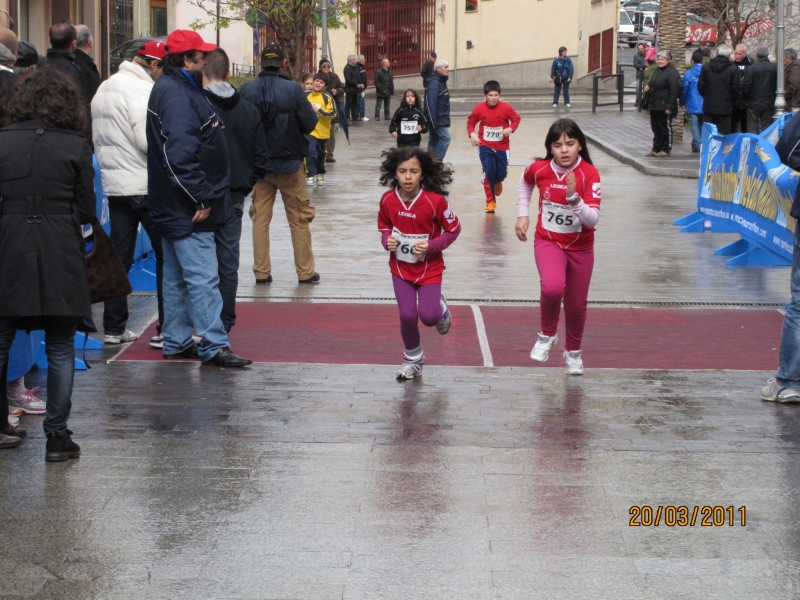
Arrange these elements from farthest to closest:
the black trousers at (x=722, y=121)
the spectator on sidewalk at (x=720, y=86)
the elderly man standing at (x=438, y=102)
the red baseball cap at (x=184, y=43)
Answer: the black trousers at (x=722, y=121), the spectator on sidewalk at (x=720, y=86), the elderly man standing at (x=438, y=102), the red baseball cap at (x=184, y=43)

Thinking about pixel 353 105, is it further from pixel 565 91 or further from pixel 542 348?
pixel 542 348

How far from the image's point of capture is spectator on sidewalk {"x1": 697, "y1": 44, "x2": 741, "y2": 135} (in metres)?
19.9

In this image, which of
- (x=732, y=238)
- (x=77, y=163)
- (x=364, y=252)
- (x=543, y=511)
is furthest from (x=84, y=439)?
(x=732, y=238)

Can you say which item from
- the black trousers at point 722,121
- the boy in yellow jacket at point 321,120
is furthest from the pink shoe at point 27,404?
the black trousers at point 722,121

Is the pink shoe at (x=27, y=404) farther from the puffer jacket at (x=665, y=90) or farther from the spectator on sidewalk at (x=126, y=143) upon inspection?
the puffer jacket at (x=665, y=90)

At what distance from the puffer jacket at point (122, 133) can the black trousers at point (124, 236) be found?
0.36ft

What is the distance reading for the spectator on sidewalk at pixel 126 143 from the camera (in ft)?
25.2

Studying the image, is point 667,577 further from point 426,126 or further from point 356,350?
point 426,126

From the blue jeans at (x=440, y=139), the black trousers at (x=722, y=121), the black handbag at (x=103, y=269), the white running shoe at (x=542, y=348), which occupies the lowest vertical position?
the white running shoe at (x=542, y=348)

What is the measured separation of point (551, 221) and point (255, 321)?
106 inches

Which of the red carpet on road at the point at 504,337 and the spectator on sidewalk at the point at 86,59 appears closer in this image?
the red carpet on road at the point at 504,337

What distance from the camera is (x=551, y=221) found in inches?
280
